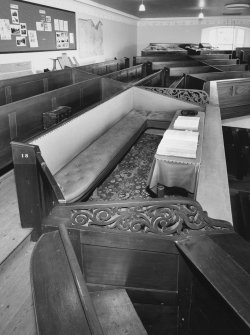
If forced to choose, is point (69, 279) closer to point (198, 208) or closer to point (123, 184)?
point (198, 208)

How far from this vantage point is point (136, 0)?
10.1 m

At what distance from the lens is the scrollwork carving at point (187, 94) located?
546 centimetres

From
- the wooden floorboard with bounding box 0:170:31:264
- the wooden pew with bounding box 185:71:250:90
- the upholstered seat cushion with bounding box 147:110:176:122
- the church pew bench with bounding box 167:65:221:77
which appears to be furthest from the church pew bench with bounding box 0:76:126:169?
the church pew bench with bounding box 167:65:221:77

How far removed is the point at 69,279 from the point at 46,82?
517 centimetres

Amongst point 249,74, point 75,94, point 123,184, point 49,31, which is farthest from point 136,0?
point 123,184

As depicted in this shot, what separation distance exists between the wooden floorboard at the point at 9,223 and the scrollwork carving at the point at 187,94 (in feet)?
11.3

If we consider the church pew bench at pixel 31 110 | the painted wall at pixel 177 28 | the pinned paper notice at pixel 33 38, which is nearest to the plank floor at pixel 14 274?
the church pew bench at pixel 31 110

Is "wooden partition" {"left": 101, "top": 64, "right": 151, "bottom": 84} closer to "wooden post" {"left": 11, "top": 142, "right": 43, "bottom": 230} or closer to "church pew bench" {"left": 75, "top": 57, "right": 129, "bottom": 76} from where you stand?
"church pew bench" {"left": 75, "top": 57, "right": 129, "bottom": 76}

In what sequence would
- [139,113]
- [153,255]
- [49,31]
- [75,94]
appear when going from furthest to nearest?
[49,31]
[139,113]
[75,94]
[153,255]

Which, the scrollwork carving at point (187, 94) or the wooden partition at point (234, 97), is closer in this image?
the scrollwork carving at point (187, 94)

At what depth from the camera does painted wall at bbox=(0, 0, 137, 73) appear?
7.67m

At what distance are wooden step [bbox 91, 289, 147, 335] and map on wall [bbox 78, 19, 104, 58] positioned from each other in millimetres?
9624

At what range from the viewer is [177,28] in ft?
55.8

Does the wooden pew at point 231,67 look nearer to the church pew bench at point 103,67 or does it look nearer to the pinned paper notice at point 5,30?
the church pew bench at point 103,67
